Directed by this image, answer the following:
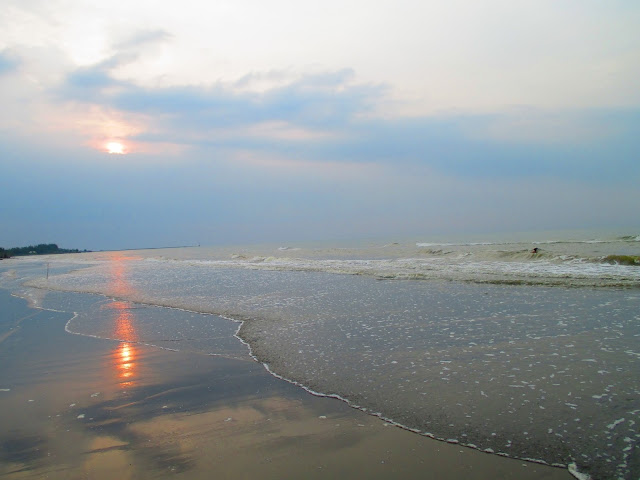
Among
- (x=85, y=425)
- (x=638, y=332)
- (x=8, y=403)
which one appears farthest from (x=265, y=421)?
(x=638, y=332)

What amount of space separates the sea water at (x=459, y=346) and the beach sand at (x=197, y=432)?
41 cm

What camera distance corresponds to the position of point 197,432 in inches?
173

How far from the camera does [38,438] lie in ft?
14.3

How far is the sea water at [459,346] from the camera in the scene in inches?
169

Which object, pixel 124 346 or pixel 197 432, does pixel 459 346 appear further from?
pixel 124 346

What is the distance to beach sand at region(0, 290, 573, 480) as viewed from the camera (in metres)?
3.64

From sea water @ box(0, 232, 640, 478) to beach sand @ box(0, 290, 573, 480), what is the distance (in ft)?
1.35

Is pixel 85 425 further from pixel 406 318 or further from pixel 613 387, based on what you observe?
pixel 406 318

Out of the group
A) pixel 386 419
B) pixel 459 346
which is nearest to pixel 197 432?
pixel 386 419

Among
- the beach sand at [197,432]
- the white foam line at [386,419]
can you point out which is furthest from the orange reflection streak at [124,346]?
the white foam line at [386,419]

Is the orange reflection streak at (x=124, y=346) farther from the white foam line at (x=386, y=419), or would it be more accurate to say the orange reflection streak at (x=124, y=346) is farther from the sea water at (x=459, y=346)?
the white foam line at (x=386, y=419)

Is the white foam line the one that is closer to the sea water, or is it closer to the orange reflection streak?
the sea water

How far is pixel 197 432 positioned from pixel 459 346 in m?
4.90

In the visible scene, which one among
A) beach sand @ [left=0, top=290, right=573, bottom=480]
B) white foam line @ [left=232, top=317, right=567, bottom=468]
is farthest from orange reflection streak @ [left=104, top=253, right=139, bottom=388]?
white foam line @ [left=232, top=317, right=567, bottom=468]
